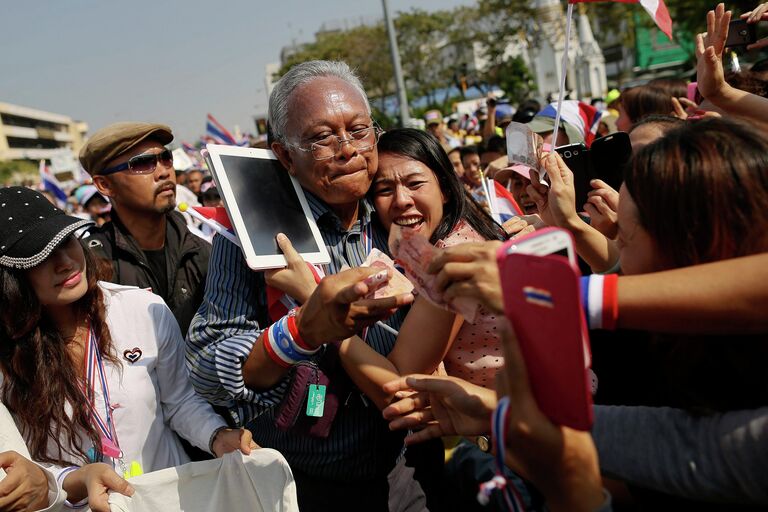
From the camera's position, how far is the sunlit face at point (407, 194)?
2.18 m

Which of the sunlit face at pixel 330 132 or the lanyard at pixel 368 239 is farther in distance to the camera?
the lanyard at pixel 368 239

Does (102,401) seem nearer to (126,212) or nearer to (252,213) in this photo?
(252,213)

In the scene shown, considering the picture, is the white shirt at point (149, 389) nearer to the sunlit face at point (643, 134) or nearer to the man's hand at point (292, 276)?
the man's hand at point (292, 276)

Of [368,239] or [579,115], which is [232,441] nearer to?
[368,239]

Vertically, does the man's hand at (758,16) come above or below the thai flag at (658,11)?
below

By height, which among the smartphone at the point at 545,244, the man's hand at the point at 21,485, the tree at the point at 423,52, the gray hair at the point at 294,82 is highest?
the tree at the point at 423,52

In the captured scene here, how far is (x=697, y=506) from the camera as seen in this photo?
4.52 ft

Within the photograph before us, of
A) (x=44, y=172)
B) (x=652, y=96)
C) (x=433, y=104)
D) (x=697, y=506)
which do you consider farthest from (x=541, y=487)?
(x=433, y=104)

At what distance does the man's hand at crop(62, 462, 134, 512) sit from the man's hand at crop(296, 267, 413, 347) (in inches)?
31.6

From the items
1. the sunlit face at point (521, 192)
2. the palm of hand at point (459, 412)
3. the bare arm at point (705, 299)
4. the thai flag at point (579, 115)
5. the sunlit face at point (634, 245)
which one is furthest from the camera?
the thai flag at point (579, 115)

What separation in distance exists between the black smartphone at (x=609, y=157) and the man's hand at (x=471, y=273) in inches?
66.8

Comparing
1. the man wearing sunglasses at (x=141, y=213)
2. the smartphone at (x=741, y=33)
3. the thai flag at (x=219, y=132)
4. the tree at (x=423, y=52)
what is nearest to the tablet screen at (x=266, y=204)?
the man wearing sunglasses at (x=141, y=213)

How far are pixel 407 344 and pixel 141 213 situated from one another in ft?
8.42

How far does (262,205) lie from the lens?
6.65 ft
